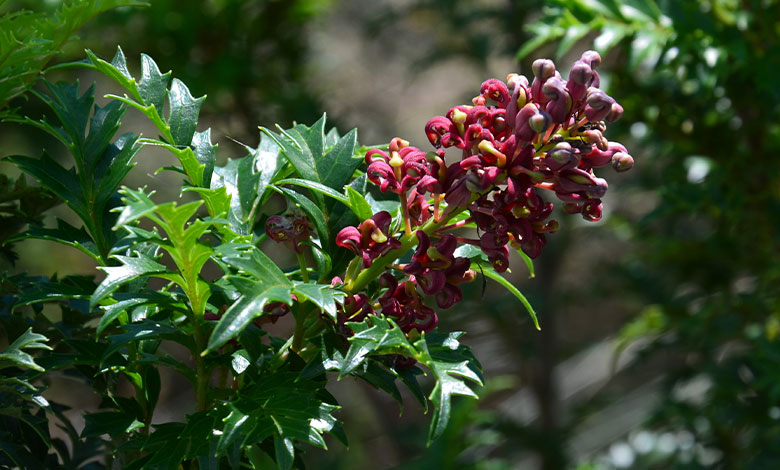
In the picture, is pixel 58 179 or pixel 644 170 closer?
pixel 58 179

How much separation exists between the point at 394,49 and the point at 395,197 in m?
1.80

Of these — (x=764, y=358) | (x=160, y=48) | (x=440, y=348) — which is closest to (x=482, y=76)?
(x=160, y=48)

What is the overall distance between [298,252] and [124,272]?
107 millimetres

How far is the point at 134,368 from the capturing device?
1.52 feet

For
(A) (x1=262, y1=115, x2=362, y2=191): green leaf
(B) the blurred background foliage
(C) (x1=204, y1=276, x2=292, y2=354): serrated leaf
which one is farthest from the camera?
(B) the blurred background foliage

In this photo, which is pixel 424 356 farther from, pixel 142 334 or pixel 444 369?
pixel 142 334

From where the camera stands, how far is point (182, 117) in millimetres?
455

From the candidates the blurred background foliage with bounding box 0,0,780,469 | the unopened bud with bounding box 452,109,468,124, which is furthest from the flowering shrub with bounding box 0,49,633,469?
the blurred background foliage with bounding box 0,0,780,469

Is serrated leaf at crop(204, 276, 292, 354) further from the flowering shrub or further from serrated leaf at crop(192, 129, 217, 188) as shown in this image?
serrated leaf at crop(192, 129, 217, 188)

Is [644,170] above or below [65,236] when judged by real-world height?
below

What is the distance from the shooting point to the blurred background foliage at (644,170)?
0.93m

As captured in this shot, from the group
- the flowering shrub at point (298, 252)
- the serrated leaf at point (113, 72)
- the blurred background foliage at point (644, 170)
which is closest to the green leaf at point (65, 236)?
the flowering shrub at point (298, 252)

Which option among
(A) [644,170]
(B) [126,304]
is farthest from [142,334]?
(A) [644,170]

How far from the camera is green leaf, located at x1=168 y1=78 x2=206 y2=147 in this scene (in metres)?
0.45
